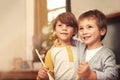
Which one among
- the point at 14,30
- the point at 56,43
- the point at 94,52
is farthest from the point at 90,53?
the point at 14,30

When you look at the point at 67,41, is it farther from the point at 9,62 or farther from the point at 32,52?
the point at 9,62

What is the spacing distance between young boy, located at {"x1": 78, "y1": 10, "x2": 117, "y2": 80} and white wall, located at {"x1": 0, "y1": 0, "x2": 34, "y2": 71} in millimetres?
206

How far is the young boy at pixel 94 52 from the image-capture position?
2.22 ft

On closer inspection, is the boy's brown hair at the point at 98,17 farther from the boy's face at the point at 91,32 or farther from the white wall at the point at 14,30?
the white wall at the point at 14,30

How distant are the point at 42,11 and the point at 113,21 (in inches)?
9.3

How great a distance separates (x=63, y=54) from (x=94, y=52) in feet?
0.31

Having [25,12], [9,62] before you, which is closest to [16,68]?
[9,62]

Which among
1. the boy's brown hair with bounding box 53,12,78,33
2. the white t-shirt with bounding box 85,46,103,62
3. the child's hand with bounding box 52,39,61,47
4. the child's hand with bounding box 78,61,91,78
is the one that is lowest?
the child's hand with bounding box 78,61,91,78

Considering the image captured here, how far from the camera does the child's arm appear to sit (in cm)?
68

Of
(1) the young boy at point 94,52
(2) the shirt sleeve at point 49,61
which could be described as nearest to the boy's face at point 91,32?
(1) the young boy at point 94,52

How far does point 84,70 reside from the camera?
69cm

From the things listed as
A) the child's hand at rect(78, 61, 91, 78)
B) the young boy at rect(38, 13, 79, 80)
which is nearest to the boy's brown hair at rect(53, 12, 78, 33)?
the young boy at rect(38, 13, 79, 80)

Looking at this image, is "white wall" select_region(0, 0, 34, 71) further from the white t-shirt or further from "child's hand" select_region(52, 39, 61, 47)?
the white t-shirt

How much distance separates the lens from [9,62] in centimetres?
90
